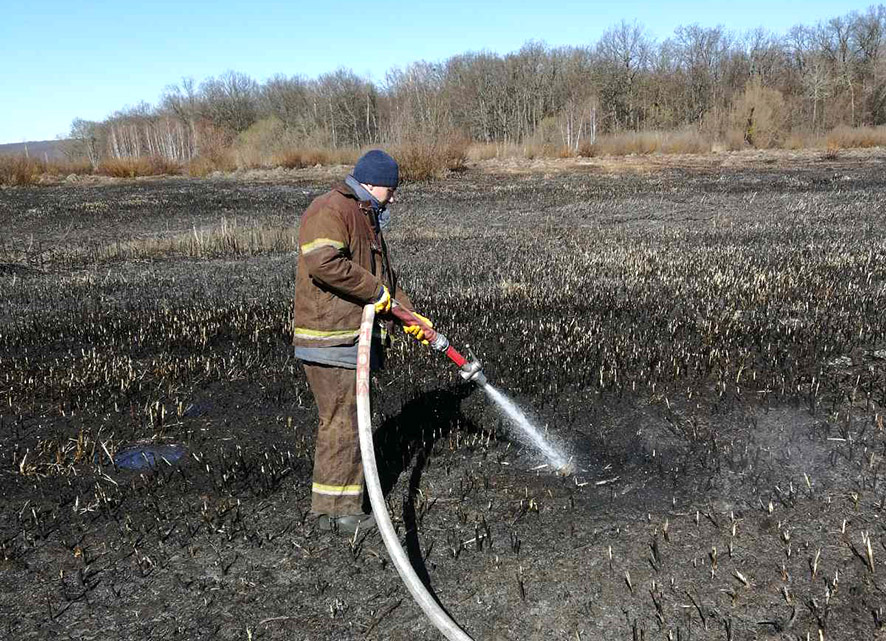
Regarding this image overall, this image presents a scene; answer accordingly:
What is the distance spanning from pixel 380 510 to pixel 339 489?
0.70m

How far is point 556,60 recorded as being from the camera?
2359 inches

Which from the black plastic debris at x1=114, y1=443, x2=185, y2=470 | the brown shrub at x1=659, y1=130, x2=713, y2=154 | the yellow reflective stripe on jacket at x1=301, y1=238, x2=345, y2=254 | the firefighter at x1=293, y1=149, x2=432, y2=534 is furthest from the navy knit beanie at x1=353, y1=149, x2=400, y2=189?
the brown shrub at x1=659, y1=130, x2=713, y2=154

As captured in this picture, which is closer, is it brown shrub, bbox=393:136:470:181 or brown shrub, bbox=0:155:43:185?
brown shrub, bbox=393:136:470:181

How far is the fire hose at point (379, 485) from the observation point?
2.95 metres

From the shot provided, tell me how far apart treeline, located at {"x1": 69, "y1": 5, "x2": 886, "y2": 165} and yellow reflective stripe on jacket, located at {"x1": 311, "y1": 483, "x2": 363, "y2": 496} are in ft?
150

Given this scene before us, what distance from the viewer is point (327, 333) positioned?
3.66 meters

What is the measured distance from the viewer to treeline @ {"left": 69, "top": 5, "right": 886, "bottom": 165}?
5322cm

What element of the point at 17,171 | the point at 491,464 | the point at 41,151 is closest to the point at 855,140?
the point at 491,464

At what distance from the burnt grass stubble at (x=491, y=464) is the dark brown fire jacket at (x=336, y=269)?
120cm

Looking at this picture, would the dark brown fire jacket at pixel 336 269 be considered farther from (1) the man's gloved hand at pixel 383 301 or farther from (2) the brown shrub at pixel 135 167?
(2) the brown shrub at pixel 135 167

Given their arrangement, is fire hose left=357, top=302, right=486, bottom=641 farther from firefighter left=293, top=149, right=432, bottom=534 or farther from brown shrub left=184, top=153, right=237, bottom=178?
brown shrub left=184, top=153, right=237, bottom=178

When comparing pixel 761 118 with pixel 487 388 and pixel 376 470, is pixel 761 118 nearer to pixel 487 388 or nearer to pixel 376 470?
pixel 487 388

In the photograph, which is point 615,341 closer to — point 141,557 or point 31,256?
point 141,557

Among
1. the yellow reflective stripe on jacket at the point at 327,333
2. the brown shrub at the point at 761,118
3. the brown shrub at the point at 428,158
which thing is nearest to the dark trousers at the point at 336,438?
the yellow reflective stripe on jacket at the point at 327,333
